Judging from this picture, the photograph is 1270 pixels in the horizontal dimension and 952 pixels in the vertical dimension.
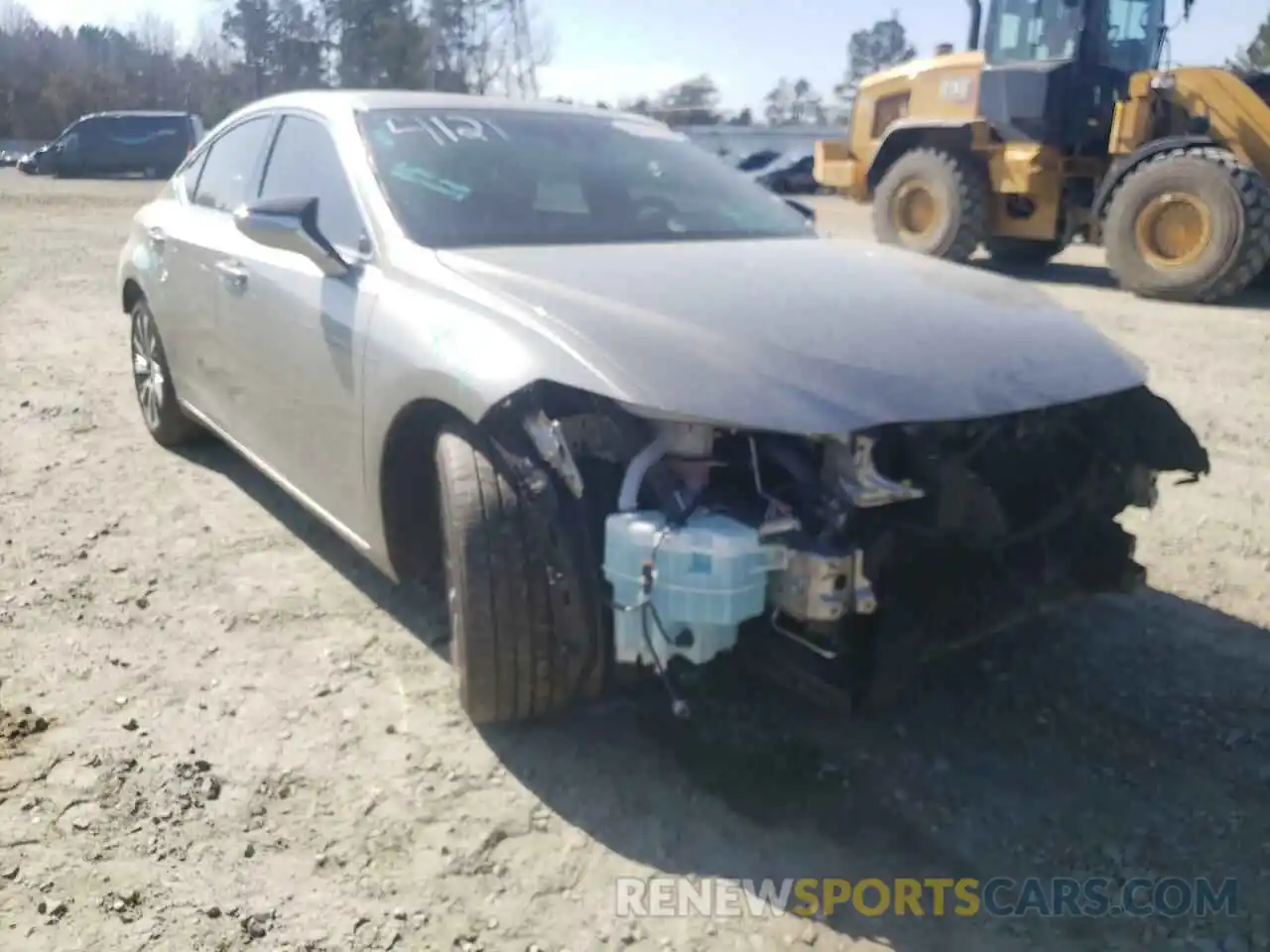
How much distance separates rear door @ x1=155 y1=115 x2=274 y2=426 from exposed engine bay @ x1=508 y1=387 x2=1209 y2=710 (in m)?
2.16

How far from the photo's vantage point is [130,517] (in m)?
4.54

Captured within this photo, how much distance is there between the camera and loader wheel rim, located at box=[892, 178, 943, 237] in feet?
40.3

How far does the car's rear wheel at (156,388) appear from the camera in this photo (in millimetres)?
5156

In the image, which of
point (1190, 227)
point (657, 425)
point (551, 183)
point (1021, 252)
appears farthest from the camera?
point (1021, 252)

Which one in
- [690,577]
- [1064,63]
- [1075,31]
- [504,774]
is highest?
[1075,31]

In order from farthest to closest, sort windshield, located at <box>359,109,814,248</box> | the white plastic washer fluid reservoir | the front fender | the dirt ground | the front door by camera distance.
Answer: the front door < windshield, located at <box>359,109,814,248</box> < the front fender < the white plastic washer fluid reservoir < the dirt ground

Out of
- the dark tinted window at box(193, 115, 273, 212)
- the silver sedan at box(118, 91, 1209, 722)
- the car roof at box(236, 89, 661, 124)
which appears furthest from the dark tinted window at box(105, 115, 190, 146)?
the silver sedan at box(118, 91, 1209, 722)

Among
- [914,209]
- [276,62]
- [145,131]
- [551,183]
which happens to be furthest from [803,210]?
[276,62]

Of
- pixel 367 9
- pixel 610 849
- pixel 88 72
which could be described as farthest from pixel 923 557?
pixel 88 72

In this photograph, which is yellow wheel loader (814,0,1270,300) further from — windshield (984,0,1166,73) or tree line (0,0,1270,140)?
tree line (0,0,1270,140)

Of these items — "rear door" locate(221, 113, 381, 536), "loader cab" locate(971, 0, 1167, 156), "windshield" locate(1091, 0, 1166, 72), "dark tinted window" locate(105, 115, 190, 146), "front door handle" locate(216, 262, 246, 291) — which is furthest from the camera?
"dark tinted window" locate(105, 115, 190, 146)

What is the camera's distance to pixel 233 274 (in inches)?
160

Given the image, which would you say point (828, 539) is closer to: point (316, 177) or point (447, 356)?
point (447, 356)

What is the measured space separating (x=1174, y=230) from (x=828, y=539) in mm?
9177
